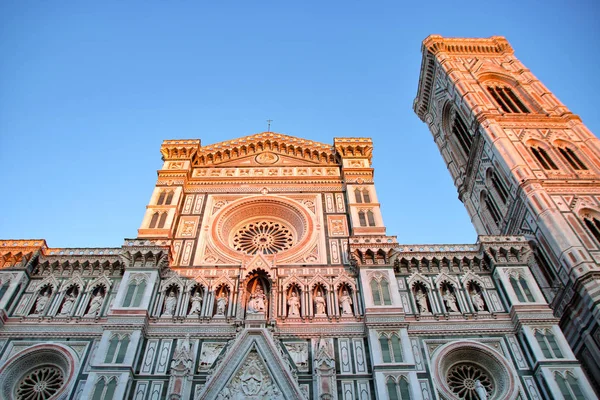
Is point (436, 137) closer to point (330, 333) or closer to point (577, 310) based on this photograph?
point (577, 310)

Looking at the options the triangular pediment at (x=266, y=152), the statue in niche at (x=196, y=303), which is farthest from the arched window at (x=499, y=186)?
the statue in niche at (x=196, y=303)

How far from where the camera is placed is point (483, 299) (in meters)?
17.0

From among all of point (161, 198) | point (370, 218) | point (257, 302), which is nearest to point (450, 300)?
point (370, 218)

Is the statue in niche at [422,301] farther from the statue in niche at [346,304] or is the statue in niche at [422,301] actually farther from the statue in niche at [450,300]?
the statue in niche at [346,304]

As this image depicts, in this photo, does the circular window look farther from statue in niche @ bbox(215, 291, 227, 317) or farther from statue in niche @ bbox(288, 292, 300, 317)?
statue in niche @ bbox(288, 292, 300, 317)

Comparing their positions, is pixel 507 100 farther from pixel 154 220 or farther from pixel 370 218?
pixel 154 220

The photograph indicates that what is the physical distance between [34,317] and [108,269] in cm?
265

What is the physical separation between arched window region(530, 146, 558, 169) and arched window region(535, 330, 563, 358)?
395 inches

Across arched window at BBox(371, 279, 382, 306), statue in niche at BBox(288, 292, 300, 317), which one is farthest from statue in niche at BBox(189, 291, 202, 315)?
arched window at BBox(371, 279, 382, 306)

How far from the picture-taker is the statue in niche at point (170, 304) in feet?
54.1

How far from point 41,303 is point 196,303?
489 cm

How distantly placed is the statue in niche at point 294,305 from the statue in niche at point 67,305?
22.5 ft

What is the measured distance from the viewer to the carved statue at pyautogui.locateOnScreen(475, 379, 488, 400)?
14466mm

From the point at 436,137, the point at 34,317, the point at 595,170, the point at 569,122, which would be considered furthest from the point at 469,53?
the point at 34,317
